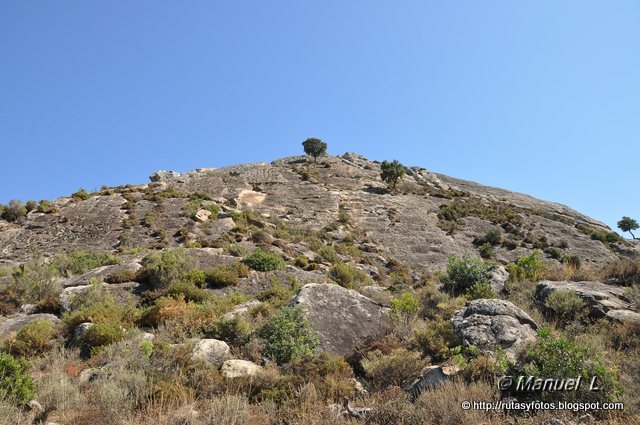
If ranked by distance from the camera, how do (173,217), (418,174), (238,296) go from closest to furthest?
(238,296) → (173,217) → (418,174)

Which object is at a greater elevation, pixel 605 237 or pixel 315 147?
pixel 315 147

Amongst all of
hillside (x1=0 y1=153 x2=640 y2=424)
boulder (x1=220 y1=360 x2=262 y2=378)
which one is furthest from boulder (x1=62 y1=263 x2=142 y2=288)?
boulder (x1=220 y1=360 x2=262 y2=378)

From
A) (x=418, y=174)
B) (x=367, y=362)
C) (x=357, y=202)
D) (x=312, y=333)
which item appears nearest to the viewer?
(x=367, y=362)

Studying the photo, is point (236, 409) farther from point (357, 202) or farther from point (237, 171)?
point (237, 171)

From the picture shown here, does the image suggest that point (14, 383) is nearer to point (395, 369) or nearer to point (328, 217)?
point (395, 369)

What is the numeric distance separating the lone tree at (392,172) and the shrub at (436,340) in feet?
136

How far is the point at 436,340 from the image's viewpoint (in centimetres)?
721

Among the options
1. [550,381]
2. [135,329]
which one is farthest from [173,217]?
[550,381]

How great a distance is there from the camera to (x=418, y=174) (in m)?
60.6

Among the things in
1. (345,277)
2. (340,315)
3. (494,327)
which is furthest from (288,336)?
(345,277)

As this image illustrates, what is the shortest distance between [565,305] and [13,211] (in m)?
34.5

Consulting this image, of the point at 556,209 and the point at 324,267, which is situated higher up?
the point at 556,209

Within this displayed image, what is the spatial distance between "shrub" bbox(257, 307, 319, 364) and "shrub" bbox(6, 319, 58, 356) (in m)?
5.40

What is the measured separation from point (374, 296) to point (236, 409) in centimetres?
788
